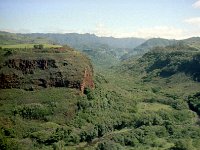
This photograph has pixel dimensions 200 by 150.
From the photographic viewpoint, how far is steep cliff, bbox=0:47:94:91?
86188 mm

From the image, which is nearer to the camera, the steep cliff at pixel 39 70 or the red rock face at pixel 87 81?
the steep cliff at pixel 39 70

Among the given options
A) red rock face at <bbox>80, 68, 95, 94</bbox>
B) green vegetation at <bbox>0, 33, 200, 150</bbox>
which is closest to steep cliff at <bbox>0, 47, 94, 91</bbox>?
red rock face at <bbox>80, 68, 95, 94</bbox>

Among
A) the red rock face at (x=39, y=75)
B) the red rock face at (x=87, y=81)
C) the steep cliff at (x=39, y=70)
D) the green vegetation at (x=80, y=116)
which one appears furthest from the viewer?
the red rock face at (x=87, y=81)

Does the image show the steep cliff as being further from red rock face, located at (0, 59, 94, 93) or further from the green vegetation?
the green vegetation

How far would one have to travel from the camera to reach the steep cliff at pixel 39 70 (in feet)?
283

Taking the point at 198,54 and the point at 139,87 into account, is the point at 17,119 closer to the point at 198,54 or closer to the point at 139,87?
the point at 139,87

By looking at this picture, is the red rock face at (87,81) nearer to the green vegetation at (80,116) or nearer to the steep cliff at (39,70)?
the steep cliff at (39,70)

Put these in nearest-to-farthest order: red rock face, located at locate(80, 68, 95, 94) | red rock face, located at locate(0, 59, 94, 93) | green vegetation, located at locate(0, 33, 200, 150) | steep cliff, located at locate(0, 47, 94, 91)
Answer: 1. green vegetation, located at locate(0, 33, 200, 150)
2. red rock face, located at locate(0, 59, 94, 93)
3. steep cliff, located at locate(0, 47, 94, 91)
4. red rock face, located at locate(80, 68, 95, 94)

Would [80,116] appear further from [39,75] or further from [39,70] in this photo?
[39,70]

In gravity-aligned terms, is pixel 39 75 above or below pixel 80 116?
above

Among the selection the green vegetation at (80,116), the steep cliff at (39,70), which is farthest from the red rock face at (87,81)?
the green vegetation at (80,116)

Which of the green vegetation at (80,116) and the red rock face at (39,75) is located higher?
the red rock face at (39,75)

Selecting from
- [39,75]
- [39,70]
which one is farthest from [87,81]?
[39,75]

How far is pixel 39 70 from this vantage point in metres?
89.4
